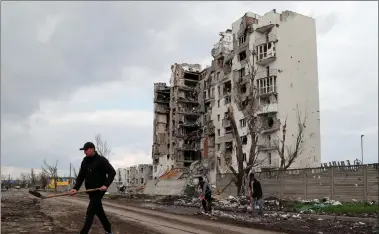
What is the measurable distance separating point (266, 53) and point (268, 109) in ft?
27.8

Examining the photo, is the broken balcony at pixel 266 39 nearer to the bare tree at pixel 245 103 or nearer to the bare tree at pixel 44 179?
the bare tree at pixel 245 103

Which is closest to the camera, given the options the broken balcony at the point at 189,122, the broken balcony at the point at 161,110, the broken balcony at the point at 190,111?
the broken balcony at the point at 189,122

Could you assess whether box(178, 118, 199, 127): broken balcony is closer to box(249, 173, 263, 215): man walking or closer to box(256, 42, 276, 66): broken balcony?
box(256, 42, 276, 66): broken balcony

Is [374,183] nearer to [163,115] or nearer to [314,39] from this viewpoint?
[314,39]

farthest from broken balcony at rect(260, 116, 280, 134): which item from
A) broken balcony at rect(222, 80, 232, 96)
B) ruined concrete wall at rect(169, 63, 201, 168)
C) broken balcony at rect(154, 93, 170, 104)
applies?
broken balcony at rect(154, 93, 170, 104)

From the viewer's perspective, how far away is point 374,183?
73.2 feet

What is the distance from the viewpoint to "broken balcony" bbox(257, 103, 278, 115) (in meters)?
58.0

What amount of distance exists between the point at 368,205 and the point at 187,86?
73.1m

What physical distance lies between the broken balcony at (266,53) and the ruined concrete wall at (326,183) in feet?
102

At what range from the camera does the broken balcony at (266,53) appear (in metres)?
59.9

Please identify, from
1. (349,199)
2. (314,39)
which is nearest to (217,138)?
(314,39)

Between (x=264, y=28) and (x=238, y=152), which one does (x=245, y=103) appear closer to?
(x=264, y=28)

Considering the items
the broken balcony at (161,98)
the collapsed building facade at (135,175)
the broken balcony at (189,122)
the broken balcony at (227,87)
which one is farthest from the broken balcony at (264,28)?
the collapsed building facade at (135,175)

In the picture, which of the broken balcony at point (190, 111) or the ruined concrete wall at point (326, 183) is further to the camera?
the broken balcony at point (190, 111)
